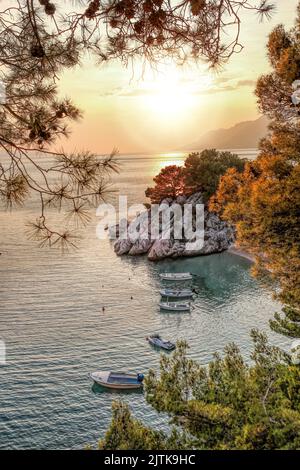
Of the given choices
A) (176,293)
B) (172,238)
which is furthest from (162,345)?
(172,238)

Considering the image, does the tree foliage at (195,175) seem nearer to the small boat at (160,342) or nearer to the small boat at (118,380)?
the small boat at (160,342)

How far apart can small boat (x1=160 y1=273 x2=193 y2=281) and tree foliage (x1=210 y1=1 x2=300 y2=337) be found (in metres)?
23.6

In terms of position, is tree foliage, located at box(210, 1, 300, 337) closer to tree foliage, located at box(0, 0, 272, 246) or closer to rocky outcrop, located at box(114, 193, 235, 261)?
tree foliage, located at box(0, 0, 272, 246)

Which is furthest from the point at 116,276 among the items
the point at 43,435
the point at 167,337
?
the point at 43,435

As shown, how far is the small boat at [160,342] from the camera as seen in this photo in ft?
68.5

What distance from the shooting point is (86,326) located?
24016mm

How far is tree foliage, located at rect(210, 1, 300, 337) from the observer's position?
29.2 feet

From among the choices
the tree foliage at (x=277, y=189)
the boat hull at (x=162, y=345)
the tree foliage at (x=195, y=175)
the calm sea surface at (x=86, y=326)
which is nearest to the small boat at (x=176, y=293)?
the calm sea surface at (x=86, y=326)

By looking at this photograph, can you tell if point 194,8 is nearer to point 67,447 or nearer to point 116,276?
point 67,447

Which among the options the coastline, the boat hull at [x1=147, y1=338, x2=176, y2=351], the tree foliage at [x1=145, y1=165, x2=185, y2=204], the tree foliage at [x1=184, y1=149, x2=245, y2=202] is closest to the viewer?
the boat hull at [x1=147, y1=338, x2=176, y2=351]

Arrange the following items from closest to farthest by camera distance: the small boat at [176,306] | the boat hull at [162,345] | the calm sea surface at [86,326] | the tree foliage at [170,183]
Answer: the calm sea surface at [86,326] → the boat hull at [162,345] → the small boat at [176,306] → the tree foliage at [170,183]

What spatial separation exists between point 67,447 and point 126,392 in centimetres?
397

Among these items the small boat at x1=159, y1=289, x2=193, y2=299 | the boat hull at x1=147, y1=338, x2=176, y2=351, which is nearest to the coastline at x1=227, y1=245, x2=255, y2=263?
the small boat at x1=159, y1=289, x2=193, y2=299

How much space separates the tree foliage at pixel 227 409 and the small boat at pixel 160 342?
38.8 ft
